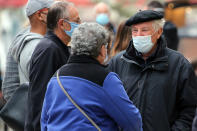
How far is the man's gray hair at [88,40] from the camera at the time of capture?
10.2 feet

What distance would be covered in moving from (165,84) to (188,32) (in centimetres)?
906

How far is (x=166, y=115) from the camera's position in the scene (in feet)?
11.8

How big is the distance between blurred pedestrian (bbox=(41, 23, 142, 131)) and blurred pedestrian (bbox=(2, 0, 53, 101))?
103cm

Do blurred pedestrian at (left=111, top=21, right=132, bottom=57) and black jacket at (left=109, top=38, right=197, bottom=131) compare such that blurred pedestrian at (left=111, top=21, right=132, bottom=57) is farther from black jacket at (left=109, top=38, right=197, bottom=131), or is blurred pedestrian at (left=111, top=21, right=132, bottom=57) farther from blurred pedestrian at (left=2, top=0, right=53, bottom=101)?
black jacket at (left=109, top=38, right=197, bottom=131)

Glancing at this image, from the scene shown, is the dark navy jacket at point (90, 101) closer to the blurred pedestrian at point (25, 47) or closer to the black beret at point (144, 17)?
the black beret at point (144, 17)

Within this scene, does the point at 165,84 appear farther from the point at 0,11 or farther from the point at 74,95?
the point at 0,11

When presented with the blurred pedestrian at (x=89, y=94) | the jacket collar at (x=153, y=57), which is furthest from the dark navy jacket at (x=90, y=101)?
the jacket collar at (x=153, y=57)

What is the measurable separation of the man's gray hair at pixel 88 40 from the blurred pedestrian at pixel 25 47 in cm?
103

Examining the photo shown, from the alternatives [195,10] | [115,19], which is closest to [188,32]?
[195,10]

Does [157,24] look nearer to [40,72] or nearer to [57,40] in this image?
[57,40]

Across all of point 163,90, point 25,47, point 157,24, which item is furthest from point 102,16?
point 163,90

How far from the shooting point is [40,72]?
11.9 feet

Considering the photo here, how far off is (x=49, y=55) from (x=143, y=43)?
2.63 ft

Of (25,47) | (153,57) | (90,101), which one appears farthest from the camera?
(25,47)
